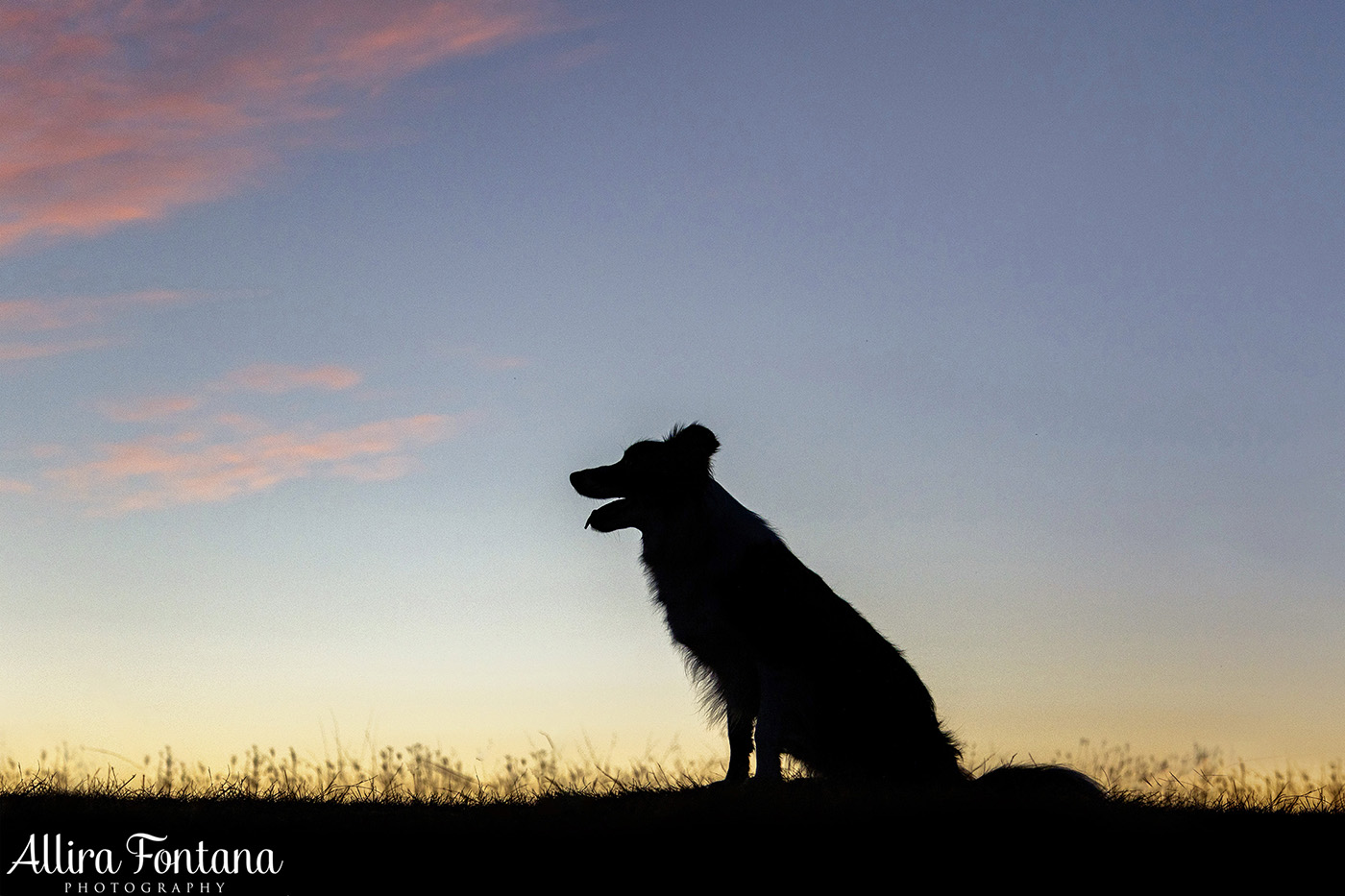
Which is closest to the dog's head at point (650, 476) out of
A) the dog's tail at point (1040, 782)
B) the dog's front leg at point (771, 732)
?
the dog's front leg at point (771, 732)

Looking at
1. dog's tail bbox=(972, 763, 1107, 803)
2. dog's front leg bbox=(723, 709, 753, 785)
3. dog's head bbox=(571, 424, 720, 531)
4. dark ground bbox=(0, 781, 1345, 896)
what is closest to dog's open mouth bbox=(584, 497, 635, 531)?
dog's head bbox=(571, 424, 720, 531)

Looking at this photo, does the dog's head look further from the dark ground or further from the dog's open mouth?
the dark ground

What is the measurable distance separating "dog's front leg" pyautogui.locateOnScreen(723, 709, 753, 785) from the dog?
0.01 meters

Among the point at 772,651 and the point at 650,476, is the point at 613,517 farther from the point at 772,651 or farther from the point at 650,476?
the point at 772,651

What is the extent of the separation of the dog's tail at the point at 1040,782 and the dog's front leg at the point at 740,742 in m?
1.79

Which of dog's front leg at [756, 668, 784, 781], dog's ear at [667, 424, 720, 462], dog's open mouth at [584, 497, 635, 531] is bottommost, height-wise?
dog's front leg at [756, 668, 784, 781]

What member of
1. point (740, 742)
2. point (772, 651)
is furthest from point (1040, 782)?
point (740, 742)

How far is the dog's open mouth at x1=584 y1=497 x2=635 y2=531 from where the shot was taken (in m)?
10.3

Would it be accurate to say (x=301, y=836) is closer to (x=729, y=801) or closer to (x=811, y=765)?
(x=729, y=801)

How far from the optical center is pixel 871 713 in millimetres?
9500

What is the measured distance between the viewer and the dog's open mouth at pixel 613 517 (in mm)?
10273

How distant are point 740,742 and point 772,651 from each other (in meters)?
0.93

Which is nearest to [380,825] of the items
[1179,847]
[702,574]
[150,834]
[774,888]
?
[150,834]

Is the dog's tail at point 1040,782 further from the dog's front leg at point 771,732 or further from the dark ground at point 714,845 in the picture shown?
the dog's front leg at point 771,732
